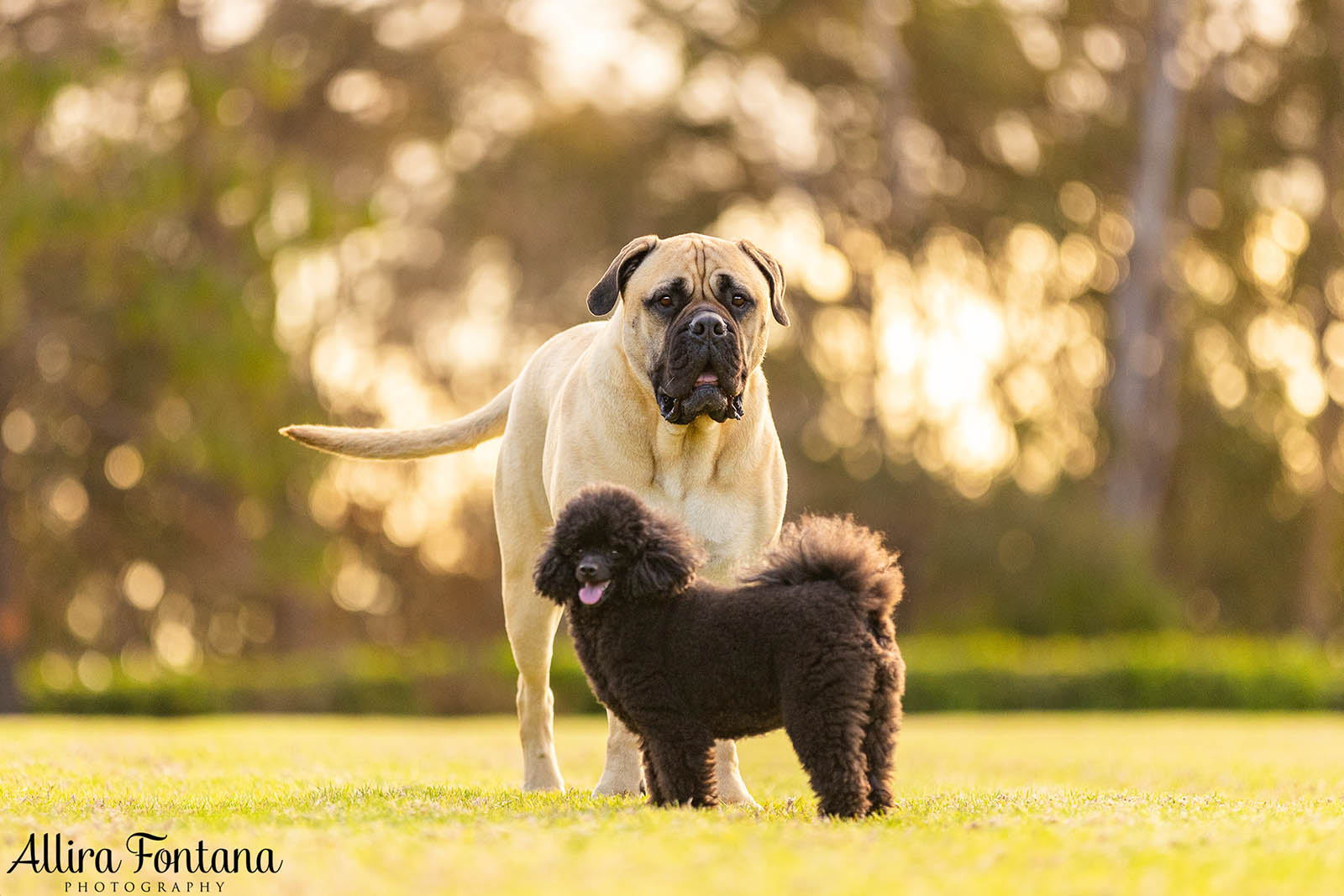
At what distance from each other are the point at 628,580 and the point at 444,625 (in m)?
29.1

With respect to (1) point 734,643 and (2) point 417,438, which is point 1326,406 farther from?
(1) point 734,643

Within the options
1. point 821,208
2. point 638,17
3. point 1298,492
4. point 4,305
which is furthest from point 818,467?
point 4,305

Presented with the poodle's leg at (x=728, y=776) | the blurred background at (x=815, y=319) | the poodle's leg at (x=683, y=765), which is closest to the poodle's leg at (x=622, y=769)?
the poodle's leg at (x=728, y=776)

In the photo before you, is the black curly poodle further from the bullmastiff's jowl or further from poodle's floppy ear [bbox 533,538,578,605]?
the bullmastiff's jowl

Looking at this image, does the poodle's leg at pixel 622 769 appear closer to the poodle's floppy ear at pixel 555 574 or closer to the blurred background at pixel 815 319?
the poodle's floppy ear at pixel 555 574

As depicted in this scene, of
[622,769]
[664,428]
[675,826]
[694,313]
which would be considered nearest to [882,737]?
[675,826]

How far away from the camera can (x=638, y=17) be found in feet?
103

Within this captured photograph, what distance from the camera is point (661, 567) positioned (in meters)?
5.79

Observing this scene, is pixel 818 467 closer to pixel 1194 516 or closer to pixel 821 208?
pixel 821 208

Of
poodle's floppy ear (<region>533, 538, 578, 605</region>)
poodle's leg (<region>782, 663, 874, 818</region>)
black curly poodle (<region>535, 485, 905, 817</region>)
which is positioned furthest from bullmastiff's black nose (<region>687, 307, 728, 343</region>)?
poodle's leg (<region>782, 663, 874, 818</region>)

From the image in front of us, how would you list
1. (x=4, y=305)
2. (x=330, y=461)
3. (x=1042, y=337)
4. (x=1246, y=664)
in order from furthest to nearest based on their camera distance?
(x=1042, y=337)
(x=330, y=461)
(x=1246, y=664)
(x=4, y=305)

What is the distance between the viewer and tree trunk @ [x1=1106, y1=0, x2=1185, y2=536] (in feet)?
104

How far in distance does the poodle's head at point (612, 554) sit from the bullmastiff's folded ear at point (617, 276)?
5.23ft

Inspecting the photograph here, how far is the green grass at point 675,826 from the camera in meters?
4.21
